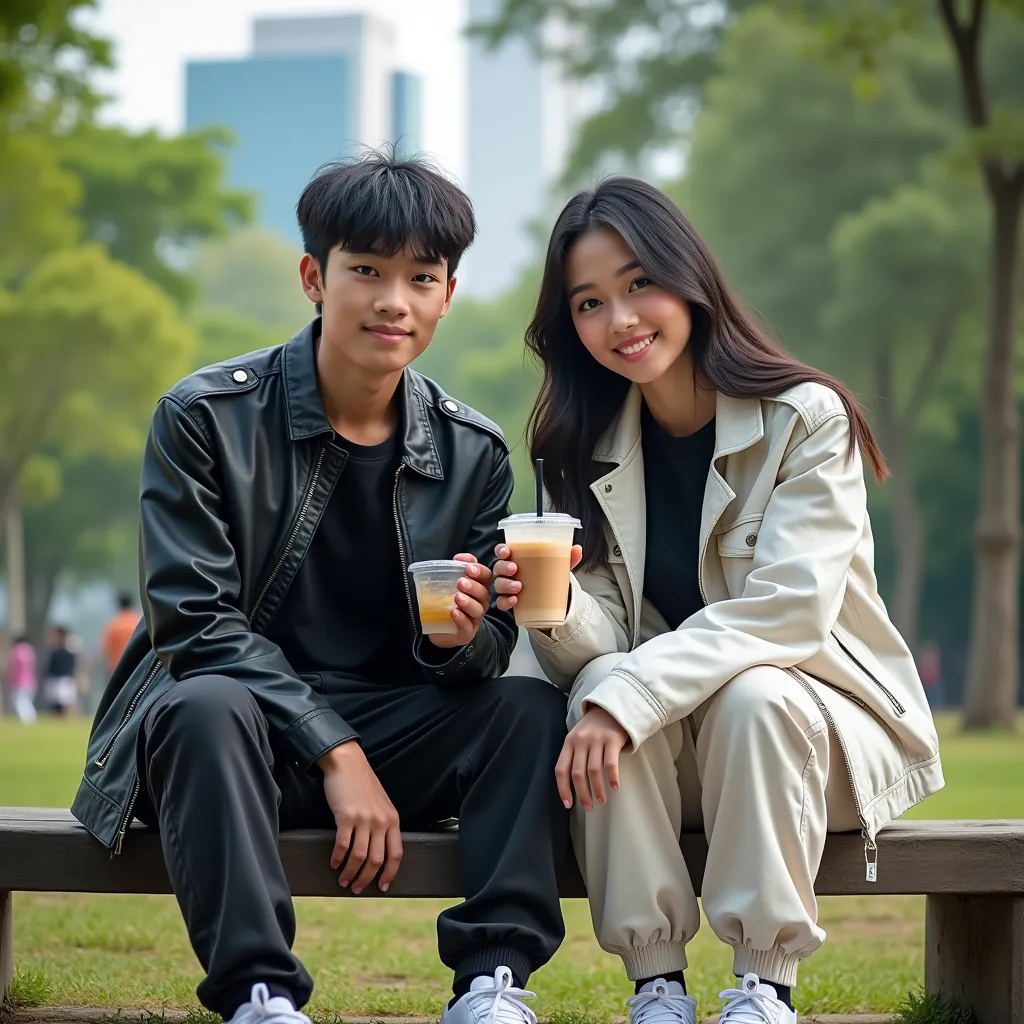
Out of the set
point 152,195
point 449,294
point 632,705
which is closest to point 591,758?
point 632,705

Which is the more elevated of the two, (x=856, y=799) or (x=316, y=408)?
(x=316, y=408)

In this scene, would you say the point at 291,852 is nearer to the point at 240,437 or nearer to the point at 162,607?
the point at 162,607

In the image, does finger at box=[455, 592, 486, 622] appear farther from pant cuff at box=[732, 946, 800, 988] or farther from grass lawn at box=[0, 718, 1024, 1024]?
grass lawn at box=[0, 718, 1024, 1024]

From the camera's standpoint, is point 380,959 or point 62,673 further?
point 62,673

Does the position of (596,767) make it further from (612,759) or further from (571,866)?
(571,866)

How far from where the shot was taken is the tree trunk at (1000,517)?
16062mm

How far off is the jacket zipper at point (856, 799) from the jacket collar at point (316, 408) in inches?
43.8

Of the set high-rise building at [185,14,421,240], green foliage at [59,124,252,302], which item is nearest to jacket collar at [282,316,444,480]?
green foliage at [59,124,252,302]

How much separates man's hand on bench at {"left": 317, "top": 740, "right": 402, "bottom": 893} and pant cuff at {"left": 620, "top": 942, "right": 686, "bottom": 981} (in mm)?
578

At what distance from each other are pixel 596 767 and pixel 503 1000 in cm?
53

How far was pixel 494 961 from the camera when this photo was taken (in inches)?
123

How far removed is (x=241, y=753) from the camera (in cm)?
305

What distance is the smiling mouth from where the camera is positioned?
375 centimetres

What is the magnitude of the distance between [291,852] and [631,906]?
2.55ft
